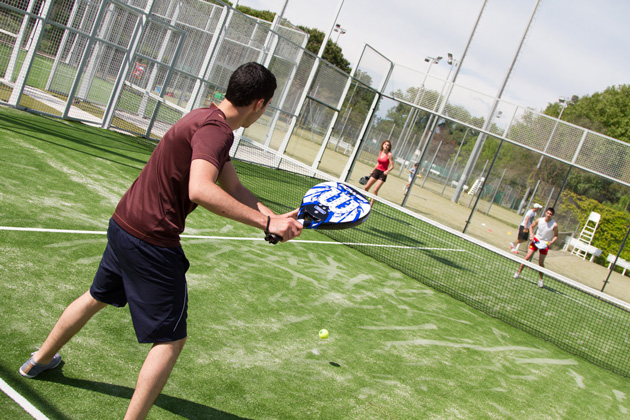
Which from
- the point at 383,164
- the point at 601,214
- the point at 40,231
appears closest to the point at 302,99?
the point at 383,164

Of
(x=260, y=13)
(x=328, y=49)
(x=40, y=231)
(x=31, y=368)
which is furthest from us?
(x=328, y=49)

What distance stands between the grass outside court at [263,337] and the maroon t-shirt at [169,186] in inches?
49.1

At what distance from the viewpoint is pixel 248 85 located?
293 cm

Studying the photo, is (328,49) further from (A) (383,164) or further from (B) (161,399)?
(B) (161,399)

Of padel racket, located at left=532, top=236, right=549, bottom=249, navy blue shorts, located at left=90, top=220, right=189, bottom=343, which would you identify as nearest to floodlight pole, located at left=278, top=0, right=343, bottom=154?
padel racket, located at left=532, top=236, right=549, bottom=249

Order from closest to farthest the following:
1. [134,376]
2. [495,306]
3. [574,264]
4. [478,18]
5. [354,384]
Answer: [134,376], [354,384], [495,306], [574,264], [478,18]

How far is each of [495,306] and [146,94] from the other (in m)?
10.3

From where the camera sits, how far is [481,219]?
19.6m

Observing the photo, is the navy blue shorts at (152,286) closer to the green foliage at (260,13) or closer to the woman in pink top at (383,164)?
the woman in pink top at (383,164)

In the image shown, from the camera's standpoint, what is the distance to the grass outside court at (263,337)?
3830 mm

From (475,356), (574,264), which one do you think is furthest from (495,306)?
(574,264)

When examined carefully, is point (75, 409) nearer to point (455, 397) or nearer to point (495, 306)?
point (455, 397)

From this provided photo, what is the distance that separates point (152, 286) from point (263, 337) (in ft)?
8.08

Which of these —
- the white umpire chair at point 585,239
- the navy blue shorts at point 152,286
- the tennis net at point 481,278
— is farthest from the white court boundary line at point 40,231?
the white umpire chair at point 585,239
